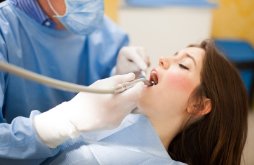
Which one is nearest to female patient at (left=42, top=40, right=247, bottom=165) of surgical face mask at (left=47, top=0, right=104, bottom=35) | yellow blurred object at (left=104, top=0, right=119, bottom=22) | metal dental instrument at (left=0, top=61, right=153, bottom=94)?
metal dental instrument at (left=0, top=61, right=153, bottom=94)

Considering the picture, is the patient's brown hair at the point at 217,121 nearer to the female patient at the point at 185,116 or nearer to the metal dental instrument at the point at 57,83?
the female patient at the point at 185,116

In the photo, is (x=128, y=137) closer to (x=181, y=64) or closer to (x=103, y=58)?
(x=181, y=64)

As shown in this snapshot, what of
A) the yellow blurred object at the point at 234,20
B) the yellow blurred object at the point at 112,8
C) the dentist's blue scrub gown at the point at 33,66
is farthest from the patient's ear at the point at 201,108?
the yellow blurred object at the point at 234,20

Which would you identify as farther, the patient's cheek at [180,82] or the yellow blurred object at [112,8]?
the yellow blurred object at [112,8]

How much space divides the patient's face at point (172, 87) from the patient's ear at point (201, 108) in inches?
1.1

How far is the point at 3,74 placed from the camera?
3.60 ft

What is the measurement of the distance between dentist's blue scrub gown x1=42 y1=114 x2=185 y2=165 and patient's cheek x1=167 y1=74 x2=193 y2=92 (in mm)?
165

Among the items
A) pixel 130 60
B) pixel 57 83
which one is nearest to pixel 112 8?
pixel 130 60

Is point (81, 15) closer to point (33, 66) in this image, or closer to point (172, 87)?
point (33, 66)

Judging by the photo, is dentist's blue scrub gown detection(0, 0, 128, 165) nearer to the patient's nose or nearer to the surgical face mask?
the surgical face mask

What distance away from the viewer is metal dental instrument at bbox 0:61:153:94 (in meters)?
0.65

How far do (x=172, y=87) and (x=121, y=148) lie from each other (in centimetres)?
28

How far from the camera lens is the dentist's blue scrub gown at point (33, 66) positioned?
3.07 ft

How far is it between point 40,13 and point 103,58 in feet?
1.30
